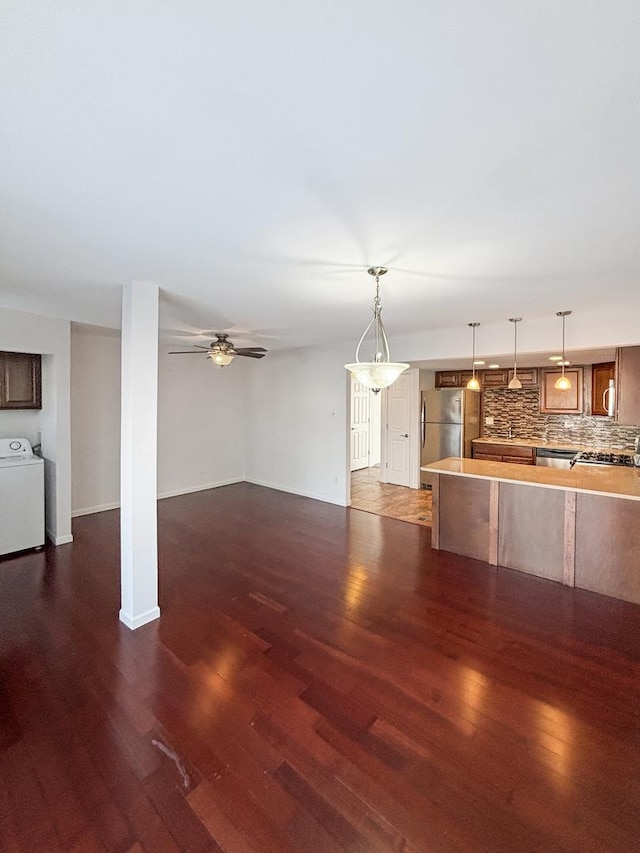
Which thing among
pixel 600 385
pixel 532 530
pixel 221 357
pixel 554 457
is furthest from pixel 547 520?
pixel 221 357

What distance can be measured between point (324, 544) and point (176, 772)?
2.62 m

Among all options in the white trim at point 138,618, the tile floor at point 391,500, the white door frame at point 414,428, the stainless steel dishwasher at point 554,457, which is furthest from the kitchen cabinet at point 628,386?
the white trim at point 138,618

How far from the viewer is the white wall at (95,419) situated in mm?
4945

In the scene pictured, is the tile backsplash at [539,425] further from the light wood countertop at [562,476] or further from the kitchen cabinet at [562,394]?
the light wood countertop at [562,476]

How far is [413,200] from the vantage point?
1.57m

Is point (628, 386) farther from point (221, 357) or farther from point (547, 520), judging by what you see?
point (221, 357)

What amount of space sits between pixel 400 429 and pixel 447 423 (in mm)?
830

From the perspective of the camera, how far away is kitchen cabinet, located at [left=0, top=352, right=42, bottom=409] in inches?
153

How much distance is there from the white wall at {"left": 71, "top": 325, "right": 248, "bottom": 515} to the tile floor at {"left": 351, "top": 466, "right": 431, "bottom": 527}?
239 cm

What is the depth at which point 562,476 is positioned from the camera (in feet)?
11.8

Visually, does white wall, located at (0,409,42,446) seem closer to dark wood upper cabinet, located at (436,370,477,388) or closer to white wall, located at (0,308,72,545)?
white wall, located at (0,308,72,545)

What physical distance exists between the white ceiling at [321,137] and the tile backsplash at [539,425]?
12.6ft

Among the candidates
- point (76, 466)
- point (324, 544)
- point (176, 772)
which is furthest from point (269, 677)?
point (76, 466)

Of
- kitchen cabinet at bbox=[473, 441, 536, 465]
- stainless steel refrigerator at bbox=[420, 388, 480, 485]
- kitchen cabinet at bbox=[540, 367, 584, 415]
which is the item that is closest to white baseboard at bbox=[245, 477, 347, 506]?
stainless steel refrigerator at bbox=[420, 388, 480, 485]
